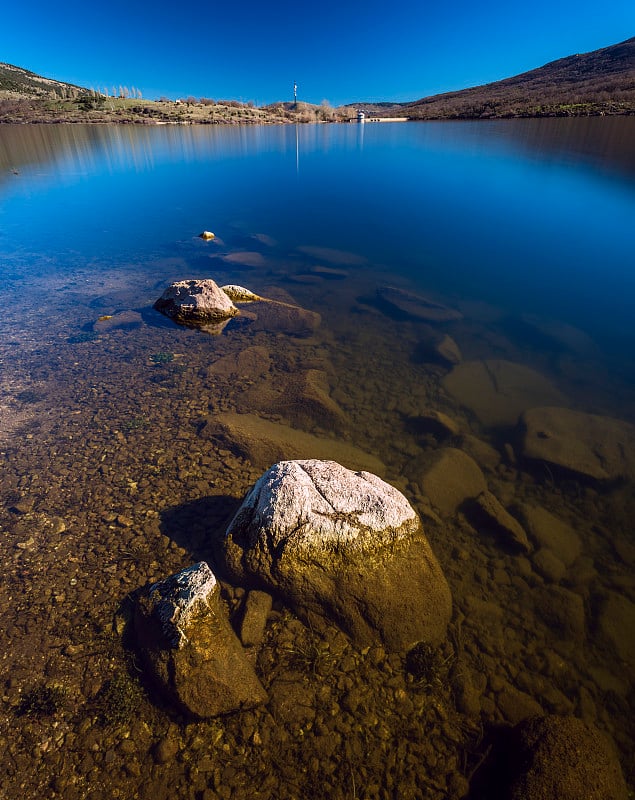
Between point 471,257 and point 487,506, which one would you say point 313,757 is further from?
point 471,257

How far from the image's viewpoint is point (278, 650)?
5.19 metres

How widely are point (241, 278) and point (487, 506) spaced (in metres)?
14.6

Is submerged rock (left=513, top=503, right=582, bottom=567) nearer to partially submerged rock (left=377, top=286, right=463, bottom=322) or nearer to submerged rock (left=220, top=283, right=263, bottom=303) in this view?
partially submerged rock (left=377, top=286, right=463, bottom=322)

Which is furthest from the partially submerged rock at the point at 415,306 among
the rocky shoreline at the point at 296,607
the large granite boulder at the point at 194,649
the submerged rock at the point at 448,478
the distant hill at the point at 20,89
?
the distant hill at the point at 20,89

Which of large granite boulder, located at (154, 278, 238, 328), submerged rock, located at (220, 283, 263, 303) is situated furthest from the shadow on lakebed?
submerged rock, located at (220, 283, 263, 303)

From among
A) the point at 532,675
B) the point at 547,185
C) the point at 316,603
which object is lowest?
the point at 532,675

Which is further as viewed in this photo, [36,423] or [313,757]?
[36,423]

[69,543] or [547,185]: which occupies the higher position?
[547,185]

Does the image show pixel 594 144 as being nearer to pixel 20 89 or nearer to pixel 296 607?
pixel 296 607

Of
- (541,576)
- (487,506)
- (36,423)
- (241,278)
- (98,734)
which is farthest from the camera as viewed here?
(241,278)

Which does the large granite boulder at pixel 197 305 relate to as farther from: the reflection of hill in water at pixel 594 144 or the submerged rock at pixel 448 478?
the reflection of hill in water at pixel 594 144

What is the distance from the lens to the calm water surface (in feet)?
14.4

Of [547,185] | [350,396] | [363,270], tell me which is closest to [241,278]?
[363,270]

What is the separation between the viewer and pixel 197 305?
1360 cm
